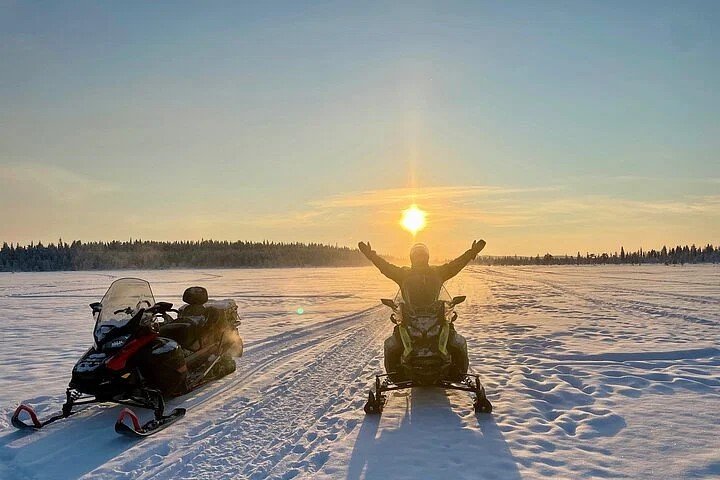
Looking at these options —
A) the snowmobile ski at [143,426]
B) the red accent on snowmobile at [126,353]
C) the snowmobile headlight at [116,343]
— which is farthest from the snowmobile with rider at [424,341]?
the snowmobile headlight at [116,343]

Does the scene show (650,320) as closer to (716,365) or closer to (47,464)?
(716,365)

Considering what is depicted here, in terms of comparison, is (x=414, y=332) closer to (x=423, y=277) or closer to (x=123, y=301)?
(x=423, y=277)

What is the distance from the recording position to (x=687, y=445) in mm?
5484

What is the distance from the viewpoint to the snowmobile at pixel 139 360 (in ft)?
20.5

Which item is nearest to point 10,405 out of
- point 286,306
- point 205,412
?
point 205,412

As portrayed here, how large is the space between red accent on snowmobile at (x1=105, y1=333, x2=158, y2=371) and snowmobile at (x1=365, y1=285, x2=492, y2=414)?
3.21m

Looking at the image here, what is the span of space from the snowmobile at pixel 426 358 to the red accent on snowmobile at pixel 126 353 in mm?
3206

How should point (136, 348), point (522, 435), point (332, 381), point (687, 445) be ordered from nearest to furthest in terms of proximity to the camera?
point (687, 445)
point (522, 435)
point (136, 348)
point (332, 381)

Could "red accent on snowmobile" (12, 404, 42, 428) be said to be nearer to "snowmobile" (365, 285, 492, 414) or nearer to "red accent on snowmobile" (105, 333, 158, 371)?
"red accent on snowmobile" (105, 333, 158, 371)

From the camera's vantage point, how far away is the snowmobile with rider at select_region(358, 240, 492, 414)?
6820mm

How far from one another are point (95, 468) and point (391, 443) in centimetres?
315

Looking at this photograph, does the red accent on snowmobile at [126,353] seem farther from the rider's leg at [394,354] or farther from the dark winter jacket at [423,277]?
the dark winter jacket at [423,277]

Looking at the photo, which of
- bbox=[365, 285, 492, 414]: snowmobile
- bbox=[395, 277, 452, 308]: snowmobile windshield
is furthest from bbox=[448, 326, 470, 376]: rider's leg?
bbox=[395, 277, 452, 308]: snowmobile windshield

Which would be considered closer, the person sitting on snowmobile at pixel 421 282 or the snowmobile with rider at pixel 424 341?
the snowmobile with rider at pixel 424 341
